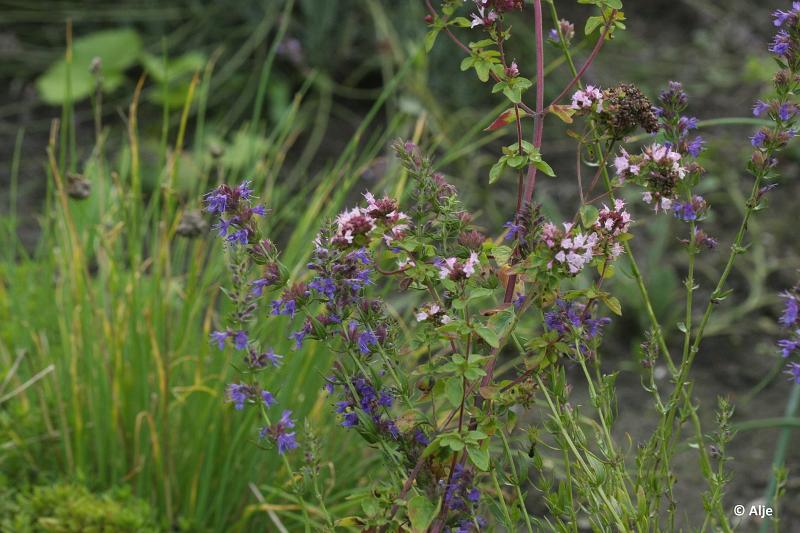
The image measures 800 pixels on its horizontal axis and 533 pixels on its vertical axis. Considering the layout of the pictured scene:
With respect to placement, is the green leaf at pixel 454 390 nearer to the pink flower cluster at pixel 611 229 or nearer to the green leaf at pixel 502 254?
the green leaf at pixel 502 254

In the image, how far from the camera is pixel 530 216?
1.38 metres

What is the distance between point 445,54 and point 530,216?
3044 millimetres

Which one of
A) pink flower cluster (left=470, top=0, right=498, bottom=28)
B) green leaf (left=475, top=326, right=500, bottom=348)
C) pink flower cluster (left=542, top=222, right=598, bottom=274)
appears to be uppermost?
pink flower cluster (left=470, top=0, right=498, bottom=28)

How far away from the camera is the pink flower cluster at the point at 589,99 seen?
4.63 feet

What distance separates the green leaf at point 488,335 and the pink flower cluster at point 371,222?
0.19 metres

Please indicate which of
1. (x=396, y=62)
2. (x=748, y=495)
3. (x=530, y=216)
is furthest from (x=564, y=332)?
(x=396, y=62)

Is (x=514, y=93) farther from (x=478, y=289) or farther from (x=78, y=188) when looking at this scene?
(x=78, y=188)

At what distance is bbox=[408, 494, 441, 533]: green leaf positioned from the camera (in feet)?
4.43

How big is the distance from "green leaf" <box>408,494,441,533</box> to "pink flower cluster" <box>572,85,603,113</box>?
62 cm

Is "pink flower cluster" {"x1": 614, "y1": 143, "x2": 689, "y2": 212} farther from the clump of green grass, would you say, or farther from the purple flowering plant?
the clump of green grass

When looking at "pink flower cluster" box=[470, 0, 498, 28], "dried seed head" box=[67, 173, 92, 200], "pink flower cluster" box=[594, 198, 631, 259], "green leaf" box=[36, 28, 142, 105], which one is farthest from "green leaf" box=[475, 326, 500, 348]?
"green leaf" box=[36, 28, 142, 105]

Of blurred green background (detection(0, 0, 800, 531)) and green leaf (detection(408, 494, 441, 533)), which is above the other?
blurred green background (detection(0, 0, 800, 531))
